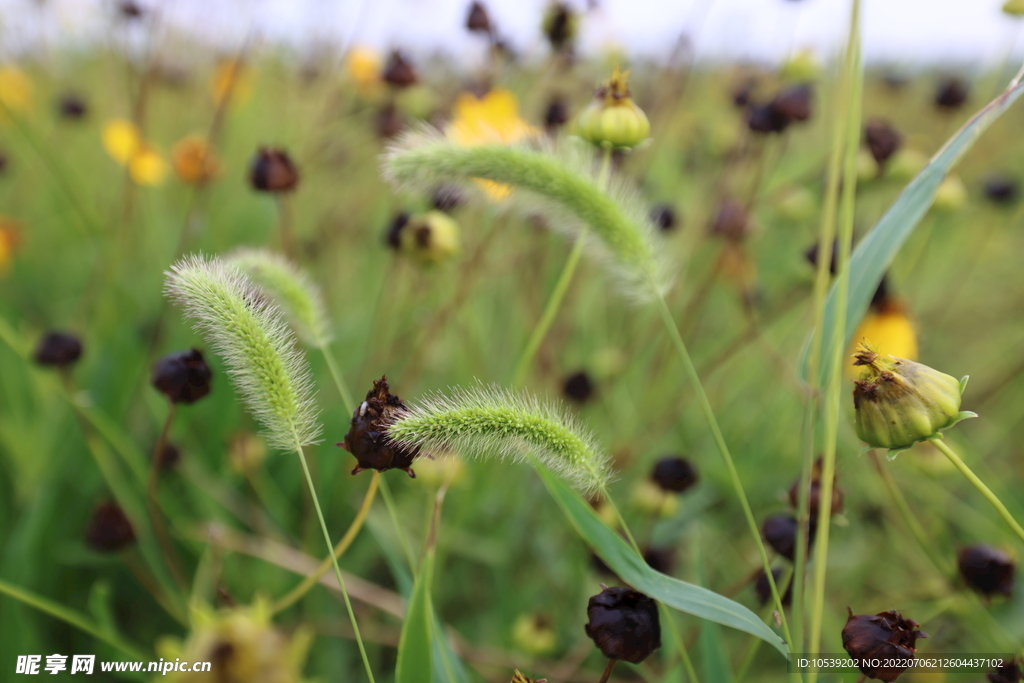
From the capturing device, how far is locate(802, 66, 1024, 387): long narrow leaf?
1.53 feet

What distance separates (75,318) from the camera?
1.21 meters

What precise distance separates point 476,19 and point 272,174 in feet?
1.49

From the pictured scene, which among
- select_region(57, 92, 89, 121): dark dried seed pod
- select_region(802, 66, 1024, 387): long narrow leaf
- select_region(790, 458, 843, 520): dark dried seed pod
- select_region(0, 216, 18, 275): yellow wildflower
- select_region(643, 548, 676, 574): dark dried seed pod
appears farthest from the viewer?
select_region(57, 92, 89, 121): dark dried seed pod

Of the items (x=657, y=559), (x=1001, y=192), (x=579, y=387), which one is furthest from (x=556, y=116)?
(x=1001, y=192)

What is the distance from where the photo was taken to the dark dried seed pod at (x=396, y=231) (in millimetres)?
916

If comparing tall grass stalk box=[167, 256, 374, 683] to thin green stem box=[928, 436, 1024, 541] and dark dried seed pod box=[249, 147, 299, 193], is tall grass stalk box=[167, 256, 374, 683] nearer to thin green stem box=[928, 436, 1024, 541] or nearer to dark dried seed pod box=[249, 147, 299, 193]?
thin green stem box=[928, 436, 1024, 541]

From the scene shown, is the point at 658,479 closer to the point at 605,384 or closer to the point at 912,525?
the point at 912,525

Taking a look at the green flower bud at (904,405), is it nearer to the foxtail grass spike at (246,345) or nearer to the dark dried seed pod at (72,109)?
the foxtail grass spike at (246,345)

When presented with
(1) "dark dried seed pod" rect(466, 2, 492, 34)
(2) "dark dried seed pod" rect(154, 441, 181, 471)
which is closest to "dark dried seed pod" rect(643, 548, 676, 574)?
(2) "dark dried seed pod" rect(154, 441, 181, 471)

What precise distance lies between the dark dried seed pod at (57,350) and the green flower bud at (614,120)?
25.7 inches

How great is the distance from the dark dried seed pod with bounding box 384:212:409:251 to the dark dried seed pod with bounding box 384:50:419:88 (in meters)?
0.35

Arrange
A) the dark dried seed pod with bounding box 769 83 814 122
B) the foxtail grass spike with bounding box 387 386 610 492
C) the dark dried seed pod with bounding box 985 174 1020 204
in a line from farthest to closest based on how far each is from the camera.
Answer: the dark dried seed pod with bounding box 985 174 1020 204 → the dark dried seed pod with bounding box 769 83 814 122 → the foxtail grass spike with bounding box 387 386 610 492

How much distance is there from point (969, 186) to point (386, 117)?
2.41m

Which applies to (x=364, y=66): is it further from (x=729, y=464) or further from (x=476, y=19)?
(x=729, y=464)
